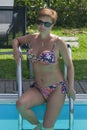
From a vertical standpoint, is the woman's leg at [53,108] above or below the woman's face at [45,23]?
below

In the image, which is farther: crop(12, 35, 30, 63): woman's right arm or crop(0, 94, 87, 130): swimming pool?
crop(0, 94, 87, 130): swimming pool

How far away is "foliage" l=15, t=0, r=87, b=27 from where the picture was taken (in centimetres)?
1118

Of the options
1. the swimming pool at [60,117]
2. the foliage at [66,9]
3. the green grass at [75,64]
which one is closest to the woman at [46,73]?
the swimming pool at [60,117]

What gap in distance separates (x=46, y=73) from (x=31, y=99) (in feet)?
0.90

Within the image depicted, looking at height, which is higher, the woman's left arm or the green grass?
the woman's left arm

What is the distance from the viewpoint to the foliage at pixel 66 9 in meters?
11.2

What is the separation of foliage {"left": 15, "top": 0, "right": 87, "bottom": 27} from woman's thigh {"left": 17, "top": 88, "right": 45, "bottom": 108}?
23.1 feet

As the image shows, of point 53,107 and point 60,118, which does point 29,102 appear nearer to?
point 53,107

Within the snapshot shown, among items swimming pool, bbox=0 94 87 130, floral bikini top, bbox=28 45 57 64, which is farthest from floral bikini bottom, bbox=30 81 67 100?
swimming pool, bbox=0 94 87 130

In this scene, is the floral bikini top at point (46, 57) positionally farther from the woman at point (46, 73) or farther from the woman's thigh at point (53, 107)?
the woman's thigh at point (53, 107)

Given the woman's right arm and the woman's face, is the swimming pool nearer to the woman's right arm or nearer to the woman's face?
the woman's right arm

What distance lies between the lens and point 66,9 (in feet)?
37.3

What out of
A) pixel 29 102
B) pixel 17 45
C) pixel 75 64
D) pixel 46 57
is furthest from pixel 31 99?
pixel 75 64

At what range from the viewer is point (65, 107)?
15.0ft
